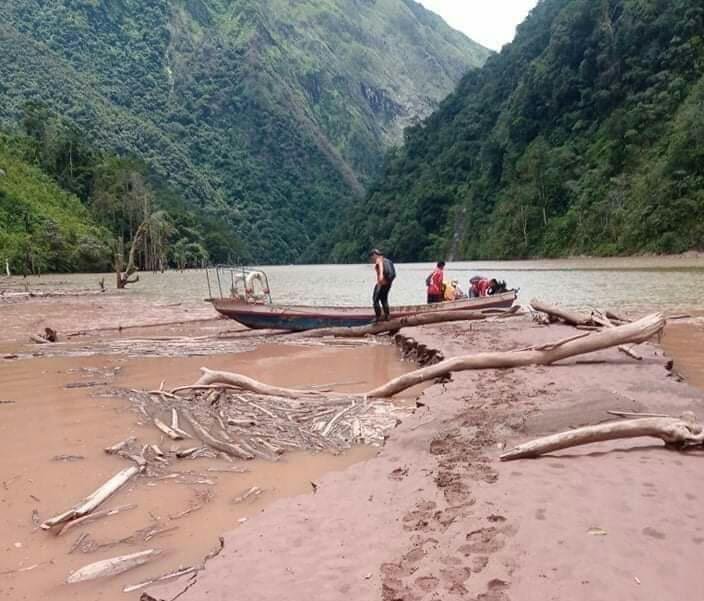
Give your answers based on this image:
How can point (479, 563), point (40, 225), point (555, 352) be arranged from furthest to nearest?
point (40, 225) → point (555, 352) → point (479, 563)

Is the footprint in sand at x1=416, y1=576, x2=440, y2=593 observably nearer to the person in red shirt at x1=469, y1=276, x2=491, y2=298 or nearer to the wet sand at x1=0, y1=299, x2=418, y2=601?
the wet sand at x1=0, y1=299, x2=418, y2=601

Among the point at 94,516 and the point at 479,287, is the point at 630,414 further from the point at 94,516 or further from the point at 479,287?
the point at 479,287

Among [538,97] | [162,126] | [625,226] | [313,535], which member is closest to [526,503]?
[313,535]

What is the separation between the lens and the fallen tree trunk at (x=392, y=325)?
1538cm

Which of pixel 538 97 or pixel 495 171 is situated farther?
pixel 495 171

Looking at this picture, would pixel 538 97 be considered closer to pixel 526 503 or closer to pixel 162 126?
pixel 526 503

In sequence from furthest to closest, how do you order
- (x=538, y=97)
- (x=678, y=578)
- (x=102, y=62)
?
1. (x=102, y=62)
2. (x=538, y=97)
3. (x=678, y=578)

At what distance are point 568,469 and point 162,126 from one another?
180491 mm

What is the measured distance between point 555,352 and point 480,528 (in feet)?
17.9

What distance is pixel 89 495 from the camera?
210 inches

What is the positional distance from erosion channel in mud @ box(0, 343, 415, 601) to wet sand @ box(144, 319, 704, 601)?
1.73 ft

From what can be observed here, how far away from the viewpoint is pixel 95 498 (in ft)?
16.5

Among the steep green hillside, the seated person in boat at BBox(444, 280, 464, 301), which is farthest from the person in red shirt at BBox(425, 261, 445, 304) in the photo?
the steep green hillside

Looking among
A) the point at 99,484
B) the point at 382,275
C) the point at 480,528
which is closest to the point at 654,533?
the point at 480,528
